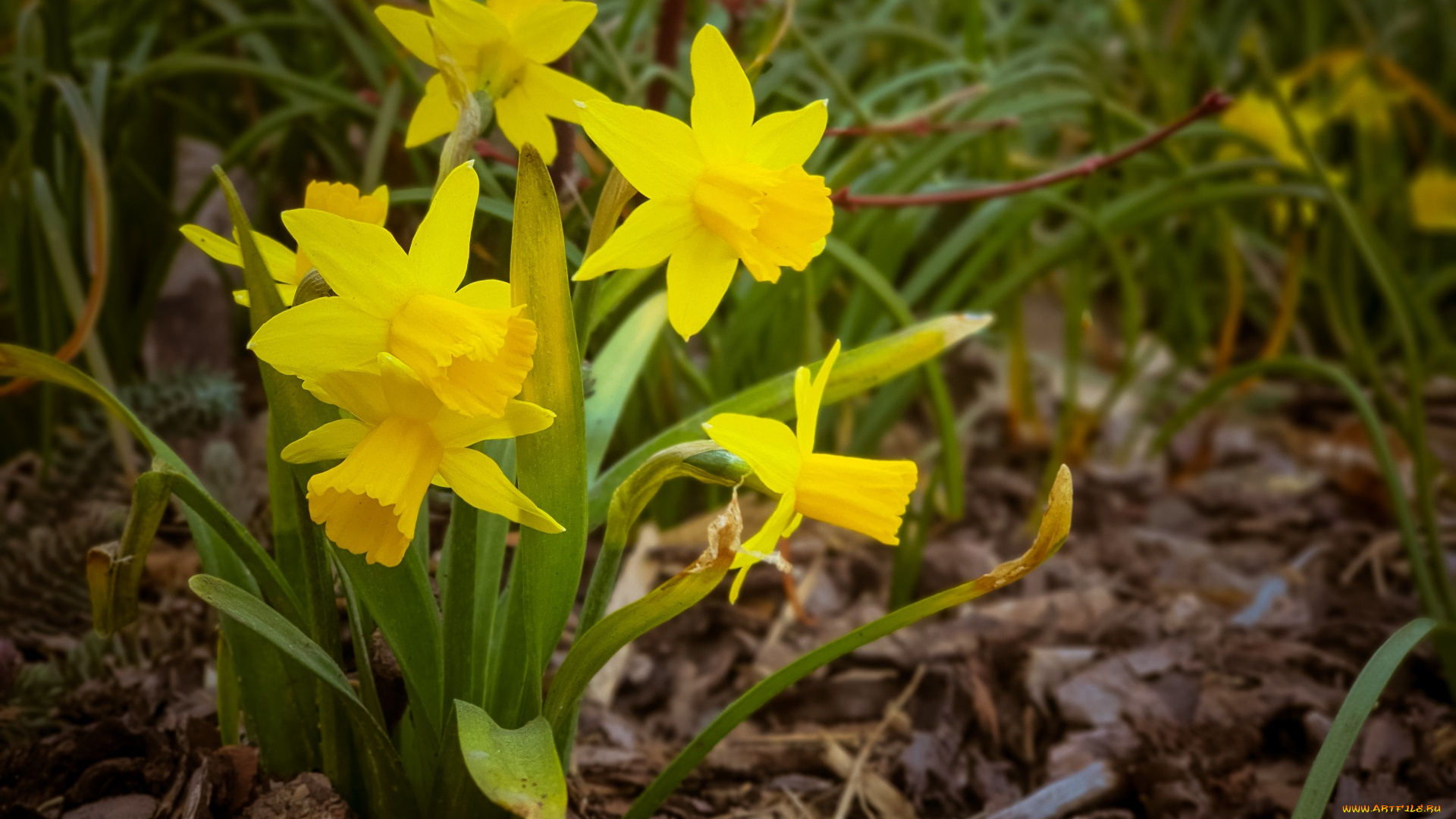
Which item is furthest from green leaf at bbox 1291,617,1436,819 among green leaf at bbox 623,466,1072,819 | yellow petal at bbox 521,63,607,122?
yellow petal at bbox 521,63,607,122

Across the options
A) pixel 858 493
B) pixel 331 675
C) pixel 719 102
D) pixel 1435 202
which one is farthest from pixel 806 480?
pixel 1435 202

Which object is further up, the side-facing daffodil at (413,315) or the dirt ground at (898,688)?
the side-facing daffodil at (413,315)

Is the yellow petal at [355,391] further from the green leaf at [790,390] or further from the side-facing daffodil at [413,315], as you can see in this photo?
the green leaf at [790,390]

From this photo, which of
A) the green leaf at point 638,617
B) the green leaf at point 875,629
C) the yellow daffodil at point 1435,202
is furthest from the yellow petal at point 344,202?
the yellow daffodil at point 1435,202

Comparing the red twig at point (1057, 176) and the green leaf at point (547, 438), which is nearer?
the green leaf at point (547, 438)

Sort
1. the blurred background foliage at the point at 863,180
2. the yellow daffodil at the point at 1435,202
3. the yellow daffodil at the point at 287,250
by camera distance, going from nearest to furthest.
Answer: the yellow daffodil at the point at 287,250 < the blurred background foliage at the point at 863,180 < the yellow daffodil at the point at 1435,202

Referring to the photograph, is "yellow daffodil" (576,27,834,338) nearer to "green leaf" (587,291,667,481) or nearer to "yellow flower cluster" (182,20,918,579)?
"yellow flower cluster" (182,20,918,579)
